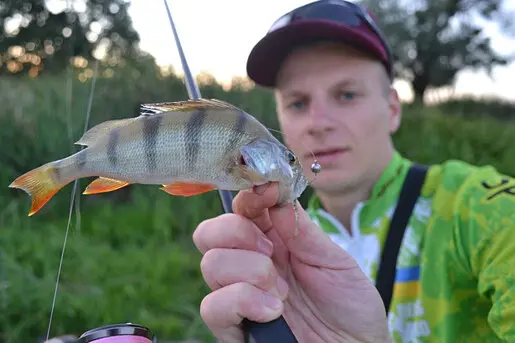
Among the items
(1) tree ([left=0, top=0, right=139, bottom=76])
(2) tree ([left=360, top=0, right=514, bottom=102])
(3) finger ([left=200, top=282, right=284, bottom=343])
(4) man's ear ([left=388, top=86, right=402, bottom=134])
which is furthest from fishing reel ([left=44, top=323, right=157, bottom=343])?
(2) tree ([left=360, top=0, right=514, bottom=102])

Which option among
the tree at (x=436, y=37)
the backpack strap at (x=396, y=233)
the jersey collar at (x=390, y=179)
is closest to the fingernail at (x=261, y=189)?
the backpack strap at (x=396, y=233)

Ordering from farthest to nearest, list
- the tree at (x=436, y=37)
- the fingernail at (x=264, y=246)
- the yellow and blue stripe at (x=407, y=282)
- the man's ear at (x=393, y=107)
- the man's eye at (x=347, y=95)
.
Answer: the tree at (x=436, y=37) < the man's ear at (x=393, y=107) < the man's eye at (x=347, y=95) < the yellow and blue stripe at (x=407, y=282) < the fingernail at (x=264, y=246)

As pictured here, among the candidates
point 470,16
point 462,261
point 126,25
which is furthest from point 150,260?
point 470,16

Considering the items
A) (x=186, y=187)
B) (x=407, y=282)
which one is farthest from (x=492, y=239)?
(x=186, y=187)

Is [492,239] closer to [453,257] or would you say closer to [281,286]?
[453,257]

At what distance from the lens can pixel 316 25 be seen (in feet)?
4.90

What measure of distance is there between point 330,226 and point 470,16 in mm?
6483

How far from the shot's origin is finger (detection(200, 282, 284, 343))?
84 cm

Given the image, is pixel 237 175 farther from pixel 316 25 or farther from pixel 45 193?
pixel 316 25

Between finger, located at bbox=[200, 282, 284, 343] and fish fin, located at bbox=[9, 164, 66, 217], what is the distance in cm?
38

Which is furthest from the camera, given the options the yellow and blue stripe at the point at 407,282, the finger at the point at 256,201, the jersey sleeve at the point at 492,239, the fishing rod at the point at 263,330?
the yellow and blue stripe at the point at 407,282

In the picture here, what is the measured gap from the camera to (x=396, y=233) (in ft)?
4.88

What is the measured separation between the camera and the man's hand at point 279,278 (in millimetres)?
840

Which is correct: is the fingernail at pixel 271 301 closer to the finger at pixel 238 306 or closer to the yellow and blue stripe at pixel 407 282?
the finger at pixel 238 306
